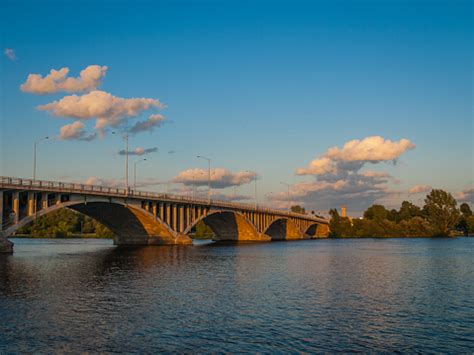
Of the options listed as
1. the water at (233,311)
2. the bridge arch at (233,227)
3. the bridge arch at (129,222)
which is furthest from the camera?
the bridge arch at (233,227)

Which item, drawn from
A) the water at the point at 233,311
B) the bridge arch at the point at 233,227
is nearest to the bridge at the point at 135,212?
the bridge arch at the point at 233,227

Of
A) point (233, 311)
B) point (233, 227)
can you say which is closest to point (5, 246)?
point (233, 311)

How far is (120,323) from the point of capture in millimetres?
27547

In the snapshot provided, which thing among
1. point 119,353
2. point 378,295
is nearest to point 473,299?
point 378,295

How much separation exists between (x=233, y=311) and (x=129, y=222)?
79836 millimetres

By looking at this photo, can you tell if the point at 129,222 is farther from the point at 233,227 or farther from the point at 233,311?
the point at 233,311

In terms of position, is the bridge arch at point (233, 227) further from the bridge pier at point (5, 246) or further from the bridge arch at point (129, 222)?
the bridge pier at point (5, 246)

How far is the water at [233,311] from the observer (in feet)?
77.9

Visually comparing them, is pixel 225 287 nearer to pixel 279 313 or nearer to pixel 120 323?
pixel 279 313

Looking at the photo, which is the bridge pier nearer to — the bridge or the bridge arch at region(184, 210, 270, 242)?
the bridge

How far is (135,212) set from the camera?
100m

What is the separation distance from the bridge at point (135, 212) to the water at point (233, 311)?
18.3m

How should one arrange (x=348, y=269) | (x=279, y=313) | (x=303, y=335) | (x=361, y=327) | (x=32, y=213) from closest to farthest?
(x=303, y=335) < (x=361, y=327) < (x=279, y=313) < (x=348, y=269) < (x=32, y=213)

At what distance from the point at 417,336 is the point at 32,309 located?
22779 mm
